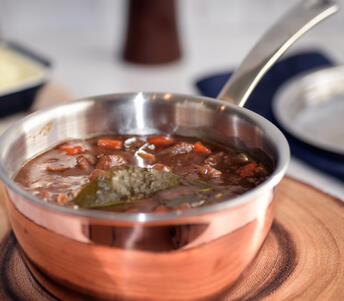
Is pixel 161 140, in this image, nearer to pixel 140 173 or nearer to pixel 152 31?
pixel 140 173

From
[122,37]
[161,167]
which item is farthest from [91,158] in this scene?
[122,37]

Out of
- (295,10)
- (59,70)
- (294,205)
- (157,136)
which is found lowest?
(59,70)

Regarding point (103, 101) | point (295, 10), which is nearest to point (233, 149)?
point (103, 101)

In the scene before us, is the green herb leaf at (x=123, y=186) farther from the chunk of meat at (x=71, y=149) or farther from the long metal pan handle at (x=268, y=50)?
the long metal pan handle at (x=268, y=50)

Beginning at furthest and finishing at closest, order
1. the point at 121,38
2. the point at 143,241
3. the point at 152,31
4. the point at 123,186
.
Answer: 1. the point at 121,38
2. the point at 152,31
3. the point at 123,186
4. the point at 143,241

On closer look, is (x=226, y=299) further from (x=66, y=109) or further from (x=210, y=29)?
(x=210, y=29)
